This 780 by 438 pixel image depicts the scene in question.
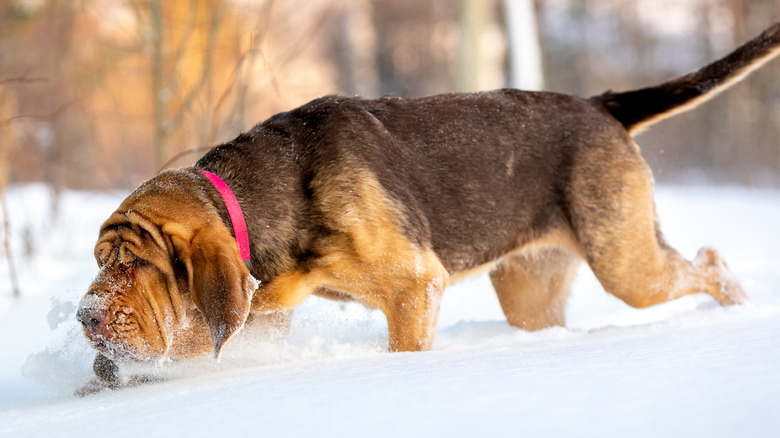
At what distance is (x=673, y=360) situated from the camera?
2.39 m

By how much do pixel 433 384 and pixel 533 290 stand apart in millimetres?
3024

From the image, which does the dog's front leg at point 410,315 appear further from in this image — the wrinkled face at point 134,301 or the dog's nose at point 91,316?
the dog's nose at point 91,316

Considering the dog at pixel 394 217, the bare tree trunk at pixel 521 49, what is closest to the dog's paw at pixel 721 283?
the dog at pixel 394 217

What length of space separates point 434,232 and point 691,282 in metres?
1.77

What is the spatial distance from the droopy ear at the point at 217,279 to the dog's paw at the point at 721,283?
9.94ft

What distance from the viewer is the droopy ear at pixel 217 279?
316 centimetres

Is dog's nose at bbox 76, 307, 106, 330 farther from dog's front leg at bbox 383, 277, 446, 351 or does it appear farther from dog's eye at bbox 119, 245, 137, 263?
dog's front leg at bbox 383, 277, 446, 351

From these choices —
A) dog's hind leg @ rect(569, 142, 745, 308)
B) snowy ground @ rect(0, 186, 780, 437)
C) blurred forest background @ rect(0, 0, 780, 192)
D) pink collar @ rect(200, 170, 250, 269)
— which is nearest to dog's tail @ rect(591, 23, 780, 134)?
dog's hind leg @ rect(569, 142, 745, 308)

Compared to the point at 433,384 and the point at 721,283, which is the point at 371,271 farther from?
the point at 721,283

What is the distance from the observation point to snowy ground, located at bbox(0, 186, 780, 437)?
1827 mm

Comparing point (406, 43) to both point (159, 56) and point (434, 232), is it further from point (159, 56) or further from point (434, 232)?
point (434, 232)

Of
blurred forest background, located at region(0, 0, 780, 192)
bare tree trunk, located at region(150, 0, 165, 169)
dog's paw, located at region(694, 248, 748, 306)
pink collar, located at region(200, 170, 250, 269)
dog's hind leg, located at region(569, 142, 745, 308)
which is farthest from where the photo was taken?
blurred forest background, located at region(0, 0, 780, 192)

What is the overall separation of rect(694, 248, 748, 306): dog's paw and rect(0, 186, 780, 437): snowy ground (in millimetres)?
167

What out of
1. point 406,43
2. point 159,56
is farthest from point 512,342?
point 406,43
